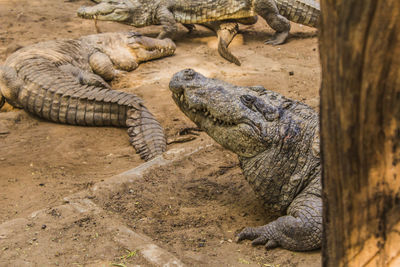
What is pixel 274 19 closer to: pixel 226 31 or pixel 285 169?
pixel 226 31

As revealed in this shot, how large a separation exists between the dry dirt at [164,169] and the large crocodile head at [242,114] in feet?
1.75

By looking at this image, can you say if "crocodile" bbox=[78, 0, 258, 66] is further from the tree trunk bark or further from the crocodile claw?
the tree trunk bark

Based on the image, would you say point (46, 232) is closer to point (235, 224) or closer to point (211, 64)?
point (235, 224)

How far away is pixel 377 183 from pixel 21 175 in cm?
342

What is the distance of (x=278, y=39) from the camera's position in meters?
8.05

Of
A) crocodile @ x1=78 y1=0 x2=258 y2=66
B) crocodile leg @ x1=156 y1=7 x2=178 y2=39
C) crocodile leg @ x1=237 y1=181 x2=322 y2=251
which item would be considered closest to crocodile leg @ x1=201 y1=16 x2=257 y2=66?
crocodile @ x1=78 y1=0 x2=258 y2=66

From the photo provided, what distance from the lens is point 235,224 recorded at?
2.95 meters

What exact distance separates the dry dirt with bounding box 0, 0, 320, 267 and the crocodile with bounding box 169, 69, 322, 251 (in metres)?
0.19

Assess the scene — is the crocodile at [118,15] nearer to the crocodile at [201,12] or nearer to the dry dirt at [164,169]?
the crocodile at [201,12]

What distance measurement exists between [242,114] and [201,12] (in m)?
5.45

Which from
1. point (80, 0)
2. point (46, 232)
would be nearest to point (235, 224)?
point (46, 232)

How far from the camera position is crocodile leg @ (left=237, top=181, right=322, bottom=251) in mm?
2547

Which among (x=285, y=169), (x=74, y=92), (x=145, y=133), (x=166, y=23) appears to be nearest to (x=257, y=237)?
(x=285, y=169)

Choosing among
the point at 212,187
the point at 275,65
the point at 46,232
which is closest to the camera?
the point at 46,232
